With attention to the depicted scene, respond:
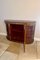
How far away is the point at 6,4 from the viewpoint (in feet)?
10.7

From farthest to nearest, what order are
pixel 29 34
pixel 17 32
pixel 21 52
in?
pixel 17 32
pixel 29 34
pixel 21 52

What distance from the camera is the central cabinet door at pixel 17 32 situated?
294 centimetres

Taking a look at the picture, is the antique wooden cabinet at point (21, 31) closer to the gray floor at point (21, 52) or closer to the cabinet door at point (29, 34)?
the cabinet door at point (29, 34)

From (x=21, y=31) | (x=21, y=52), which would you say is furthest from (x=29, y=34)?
(x=21, y=52)

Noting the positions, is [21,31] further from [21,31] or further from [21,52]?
[21,52]

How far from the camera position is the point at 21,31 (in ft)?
9.61

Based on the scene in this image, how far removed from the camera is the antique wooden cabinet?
2.76m

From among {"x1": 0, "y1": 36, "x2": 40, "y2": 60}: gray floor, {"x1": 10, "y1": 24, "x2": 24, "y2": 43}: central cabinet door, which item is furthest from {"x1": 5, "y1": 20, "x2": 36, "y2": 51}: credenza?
{"x1": 0, "y1": 36, "x2": 40, "y2": 60}: gray floor

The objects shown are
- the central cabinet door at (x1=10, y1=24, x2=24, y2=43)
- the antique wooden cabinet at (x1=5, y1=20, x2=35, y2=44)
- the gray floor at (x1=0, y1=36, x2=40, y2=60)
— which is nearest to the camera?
the gray floor at (x1=0, y1=36, x2=40, y2=60)

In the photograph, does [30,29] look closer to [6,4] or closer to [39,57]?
[39,57]

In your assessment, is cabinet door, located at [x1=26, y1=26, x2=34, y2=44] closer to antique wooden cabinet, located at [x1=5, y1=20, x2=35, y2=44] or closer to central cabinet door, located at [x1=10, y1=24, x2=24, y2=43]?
antique wooden cabinet, located at [x1=5, y1=20, x2=35, y2=44]

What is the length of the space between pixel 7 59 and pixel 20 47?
647 mm

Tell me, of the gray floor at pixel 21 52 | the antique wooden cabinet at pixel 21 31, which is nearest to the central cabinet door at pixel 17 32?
the antique wooden cabinet at pixel 21 31

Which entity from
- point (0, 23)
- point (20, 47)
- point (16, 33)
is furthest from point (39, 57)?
point (0, 23)
